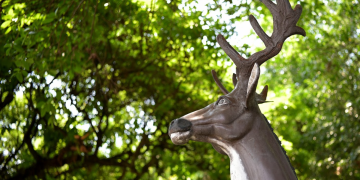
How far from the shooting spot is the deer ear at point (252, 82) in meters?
1.61

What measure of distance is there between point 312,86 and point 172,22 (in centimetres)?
445

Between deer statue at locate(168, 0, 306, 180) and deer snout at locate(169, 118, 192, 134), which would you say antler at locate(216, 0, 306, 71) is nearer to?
deer statue at locate(168, 0, 306, 180)

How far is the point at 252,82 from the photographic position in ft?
5.37

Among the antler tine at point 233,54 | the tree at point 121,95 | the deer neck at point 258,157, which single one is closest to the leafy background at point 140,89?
the tree at point 121,95

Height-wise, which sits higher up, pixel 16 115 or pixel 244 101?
pixel 244 101

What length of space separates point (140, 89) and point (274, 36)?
3669mm

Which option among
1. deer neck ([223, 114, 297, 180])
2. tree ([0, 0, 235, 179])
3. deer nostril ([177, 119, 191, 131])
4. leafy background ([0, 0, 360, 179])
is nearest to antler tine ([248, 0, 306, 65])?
deer neck ([223, 114, 297, 180])

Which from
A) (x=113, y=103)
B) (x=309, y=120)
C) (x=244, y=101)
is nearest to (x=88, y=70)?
(x=113, y=103)

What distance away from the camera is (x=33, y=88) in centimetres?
416

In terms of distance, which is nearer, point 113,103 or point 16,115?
point 16,115

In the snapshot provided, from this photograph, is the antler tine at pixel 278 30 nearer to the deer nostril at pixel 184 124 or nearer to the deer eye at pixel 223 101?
the deer eye at pixel 223 101

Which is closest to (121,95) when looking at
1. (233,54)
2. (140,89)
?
(140,89)

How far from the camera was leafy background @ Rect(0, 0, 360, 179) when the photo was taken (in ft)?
12.5

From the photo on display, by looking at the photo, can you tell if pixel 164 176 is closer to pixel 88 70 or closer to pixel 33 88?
pixel 88 70
